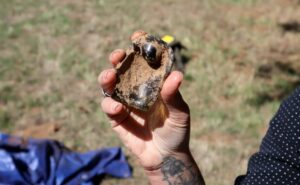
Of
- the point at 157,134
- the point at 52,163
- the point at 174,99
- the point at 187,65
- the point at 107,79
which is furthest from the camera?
the point at 187,65

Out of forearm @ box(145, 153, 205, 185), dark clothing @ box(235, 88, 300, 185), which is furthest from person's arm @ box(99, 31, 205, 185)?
dark clothing @ box(235, 88, 300, 185)

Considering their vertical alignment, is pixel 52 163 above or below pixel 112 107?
below

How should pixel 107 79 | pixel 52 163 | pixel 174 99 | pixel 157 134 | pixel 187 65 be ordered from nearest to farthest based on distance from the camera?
pixel 174 99
pixel 107 79
pixel 157 134
pixel 52 163
pixel 187 65

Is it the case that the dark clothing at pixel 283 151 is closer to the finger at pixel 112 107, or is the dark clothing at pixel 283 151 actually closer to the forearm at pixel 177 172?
the forearm at pixel 177 172

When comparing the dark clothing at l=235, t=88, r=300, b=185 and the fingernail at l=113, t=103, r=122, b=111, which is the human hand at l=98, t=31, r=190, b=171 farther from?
the dark clothing at l=235, t=88, r=300, b=185

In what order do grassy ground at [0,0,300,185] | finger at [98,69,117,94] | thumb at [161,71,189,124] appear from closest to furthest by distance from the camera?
thumb at [161,71,189,124] → finger at [98,69,117,94] → grassy ground at [0,0,300,185]

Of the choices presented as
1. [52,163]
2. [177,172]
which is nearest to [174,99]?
[177,172]

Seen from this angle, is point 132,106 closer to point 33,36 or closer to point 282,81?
point 282,81

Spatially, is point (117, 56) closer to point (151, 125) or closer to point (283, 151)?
point (151, 125)
